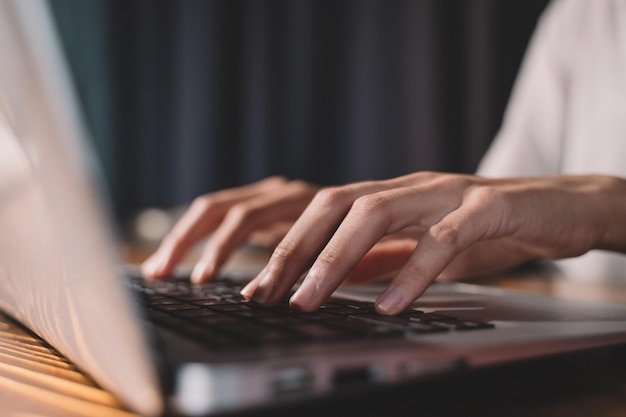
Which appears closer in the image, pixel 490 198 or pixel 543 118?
pixel 490 198

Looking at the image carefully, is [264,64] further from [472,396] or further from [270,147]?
A: [472,396]

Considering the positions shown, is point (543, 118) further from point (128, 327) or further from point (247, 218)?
point (128, 327)

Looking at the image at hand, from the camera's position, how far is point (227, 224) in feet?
3.14

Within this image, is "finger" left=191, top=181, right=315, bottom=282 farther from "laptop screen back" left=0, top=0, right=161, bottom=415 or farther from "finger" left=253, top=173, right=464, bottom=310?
"laptop screen back" left=0, top=0, right=161, bottom=415

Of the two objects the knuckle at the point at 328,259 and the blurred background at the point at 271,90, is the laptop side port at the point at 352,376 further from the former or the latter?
the blurred background at the point at 271,90

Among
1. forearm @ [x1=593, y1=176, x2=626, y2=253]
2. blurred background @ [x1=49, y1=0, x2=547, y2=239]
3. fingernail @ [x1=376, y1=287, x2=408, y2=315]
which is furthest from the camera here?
blurred background @ [x1=49, y1=0, x2=547, y2=239]

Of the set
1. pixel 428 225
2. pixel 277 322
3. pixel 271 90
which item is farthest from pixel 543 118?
pixel 271 90

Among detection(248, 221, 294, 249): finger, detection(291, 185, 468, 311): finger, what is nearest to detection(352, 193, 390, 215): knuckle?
detection(291, 185, 468, 311): finger

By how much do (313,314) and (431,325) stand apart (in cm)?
9

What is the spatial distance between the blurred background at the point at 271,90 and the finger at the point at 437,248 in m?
1.37

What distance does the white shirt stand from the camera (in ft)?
3.99

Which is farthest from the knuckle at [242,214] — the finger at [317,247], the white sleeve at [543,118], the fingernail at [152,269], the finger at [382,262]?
the white sleeve at [543,118]

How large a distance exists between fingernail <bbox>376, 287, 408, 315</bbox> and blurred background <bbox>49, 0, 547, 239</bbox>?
4.93 feet

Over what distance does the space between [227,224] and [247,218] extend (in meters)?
0.03
